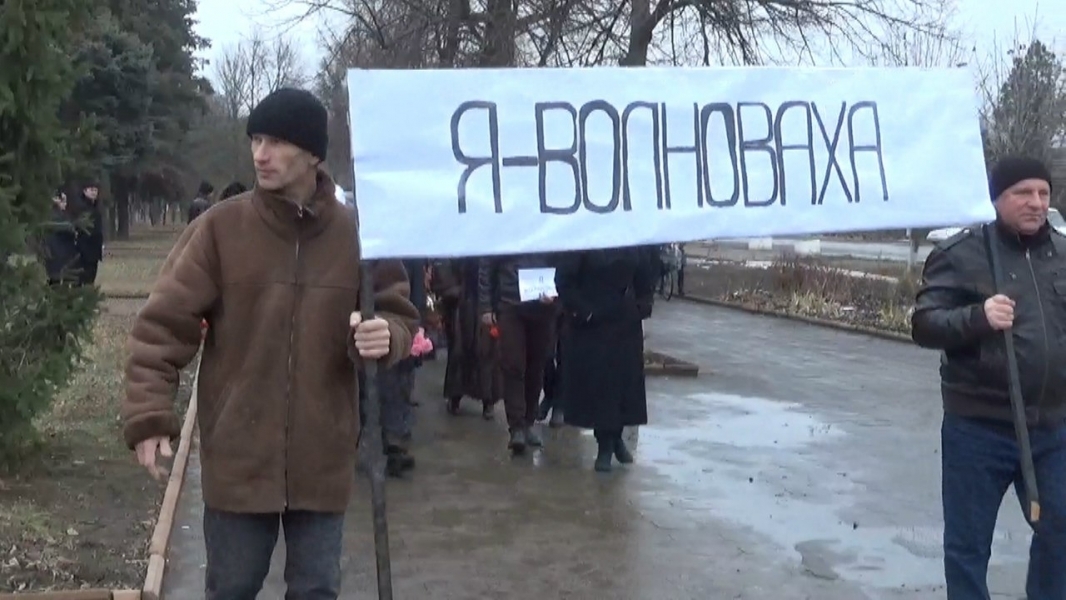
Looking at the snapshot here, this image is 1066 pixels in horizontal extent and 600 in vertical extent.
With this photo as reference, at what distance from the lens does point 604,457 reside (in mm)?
9586

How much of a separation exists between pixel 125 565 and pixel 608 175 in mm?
3408

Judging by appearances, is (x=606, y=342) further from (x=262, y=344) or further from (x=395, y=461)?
(x=262, y=344)

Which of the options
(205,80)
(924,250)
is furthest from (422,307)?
(205,80)

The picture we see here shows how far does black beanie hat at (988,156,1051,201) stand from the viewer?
542 centimetres

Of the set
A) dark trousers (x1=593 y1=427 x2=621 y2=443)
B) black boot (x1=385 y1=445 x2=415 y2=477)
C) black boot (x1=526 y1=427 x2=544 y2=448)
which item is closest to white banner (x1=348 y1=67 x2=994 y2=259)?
dark trousers (x1=593 y1=427 x2=621 y2=443)

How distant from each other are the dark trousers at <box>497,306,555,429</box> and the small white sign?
0.18m

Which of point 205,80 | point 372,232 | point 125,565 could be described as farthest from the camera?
point 205,80

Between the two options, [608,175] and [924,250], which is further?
[924,250]

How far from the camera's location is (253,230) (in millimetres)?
4348

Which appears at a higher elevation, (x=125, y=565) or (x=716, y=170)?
(x=716, y=170)

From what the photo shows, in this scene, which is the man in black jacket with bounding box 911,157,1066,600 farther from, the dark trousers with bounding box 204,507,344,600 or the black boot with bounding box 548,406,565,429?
the black boot with bounding box 548,406,565,429

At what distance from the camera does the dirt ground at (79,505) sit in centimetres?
654

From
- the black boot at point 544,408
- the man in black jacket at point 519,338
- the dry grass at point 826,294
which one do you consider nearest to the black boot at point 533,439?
the man in black jacket at point 519,338

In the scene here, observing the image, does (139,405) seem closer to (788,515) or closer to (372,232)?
(372,232)
